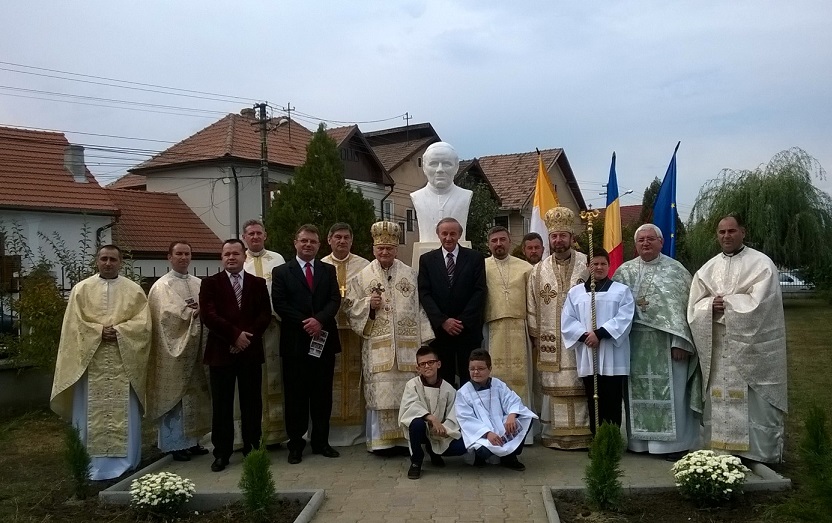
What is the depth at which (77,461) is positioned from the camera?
6.16m

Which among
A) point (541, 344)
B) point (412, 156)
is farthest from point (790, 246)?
point (541, 344)

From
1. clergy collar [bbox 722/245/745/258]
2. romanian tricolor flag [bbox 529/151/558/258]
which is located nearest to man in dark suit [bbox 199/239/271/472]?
clergy collar [bbox 722/245/745/258]

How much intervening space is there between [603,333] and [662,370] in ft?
2.12

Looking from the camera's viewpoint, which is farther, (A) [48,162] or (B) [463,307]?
(A) [48,162]

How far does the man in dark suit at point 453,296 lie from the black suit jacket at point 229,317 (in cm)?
152

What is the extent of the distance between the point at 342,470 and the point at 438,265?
2063 mm

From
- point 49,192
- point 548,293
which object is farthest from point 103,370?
point 49,192

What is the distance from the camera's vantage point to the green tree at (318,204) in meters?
21.8

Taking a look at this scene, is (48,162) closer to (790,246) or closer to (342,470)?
(342,470)

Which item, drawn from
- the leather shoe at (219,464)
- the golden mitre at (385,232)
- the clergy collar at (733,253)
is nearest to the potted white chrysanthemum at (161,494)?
the leather shoe at (219,464)

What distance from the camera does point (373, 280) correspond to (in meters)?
7.50

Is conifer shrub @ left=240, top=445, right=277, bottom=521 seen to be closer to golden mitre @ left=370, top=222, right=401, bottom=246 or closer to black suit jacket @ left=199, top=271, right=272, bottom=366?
black suit jacket @ left=199, top=271, right=272, bottom=366

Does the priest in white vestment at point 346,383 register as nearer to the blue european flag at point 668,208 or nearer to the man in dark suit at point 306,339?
the man in dark suit at point 306,339

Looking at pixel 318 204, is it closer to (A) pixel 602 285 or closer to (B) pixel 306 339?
A: (B) pixel 306 339
